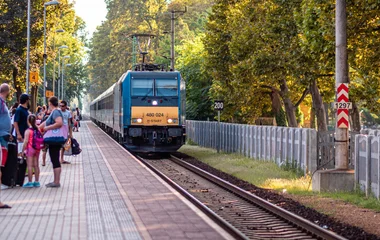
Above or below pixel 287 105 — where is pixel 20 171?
below

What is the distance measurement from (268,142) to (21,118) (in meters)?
13.5

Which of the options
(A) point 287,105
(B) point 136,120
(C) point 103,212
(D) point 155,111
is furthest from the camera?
(A) point 287,105

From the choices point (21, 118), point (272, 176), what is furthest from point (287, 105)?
point (21, 118)

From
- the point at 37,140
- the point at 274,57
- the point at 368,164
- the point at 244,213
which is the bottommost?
the point at 244,213

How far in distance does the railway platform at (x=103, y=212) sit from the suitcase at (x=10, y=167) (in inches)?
8.9

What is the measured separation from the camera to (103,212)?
42.5ft

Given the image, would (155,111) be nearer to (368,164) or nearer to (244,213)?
(368,164)

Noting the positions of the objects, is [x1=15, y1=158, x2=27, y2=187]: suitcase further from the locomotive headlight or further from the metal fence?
the locomotive headlight

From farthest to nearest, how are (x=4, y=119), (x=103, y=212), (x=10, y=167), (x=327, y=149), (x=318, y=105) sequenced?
(x=318, y=105)
(x=327, y=149)
(x=10, y=167)
(x=4, y=119)
(x=103, y=212)

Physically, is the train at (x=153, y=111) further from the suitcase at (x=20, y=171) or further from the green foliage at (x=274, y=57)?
the suitcase at (x=20, y=171)

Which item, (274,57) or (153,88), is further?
(274,57)

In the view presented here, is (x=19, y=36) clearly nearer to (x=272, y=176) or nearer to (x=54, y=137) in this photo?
(x=272, y=176)

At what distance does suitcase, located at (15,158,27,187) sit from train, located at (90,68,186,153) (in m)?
14.4

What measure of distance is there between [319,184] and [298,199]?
1445 mm
